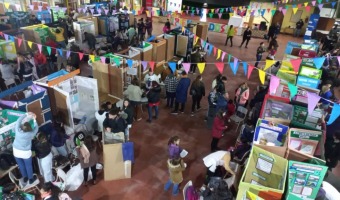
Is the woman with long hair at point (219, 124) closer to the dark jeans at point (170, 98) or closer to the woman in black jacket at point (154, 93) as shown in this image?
the woman in black jacket at point (154, 93)

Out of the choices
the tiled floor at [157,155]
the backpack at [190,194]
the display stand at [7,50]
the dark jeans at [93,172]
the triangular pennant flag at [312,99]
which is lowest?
the tiled floor at [157,155]


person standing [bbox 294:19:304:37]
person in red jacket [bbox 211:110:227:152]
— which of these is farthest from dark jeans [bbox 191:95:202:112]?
person standing [bbox 294:19:304:37]

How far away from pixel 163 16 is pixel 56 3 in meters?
6.31

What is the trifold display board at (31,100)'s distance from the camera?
4934 mm

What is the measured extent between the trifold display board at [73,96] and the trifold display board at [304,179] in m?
3.80

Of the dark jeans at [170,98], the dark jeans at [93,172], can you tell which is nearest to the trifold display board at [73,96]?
the dark jeans at [93,172]

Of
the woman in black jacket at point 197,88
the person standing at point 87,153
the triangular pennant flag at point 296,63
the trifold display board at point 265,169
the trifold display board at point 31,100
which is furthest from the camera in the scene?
the woman in black jacket at point 197,88

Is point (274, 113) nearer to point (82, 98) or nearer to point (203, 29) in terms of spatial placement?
point (82, 98)

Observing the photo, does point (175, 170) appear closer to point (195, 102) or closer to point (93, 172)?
point (93, 172)

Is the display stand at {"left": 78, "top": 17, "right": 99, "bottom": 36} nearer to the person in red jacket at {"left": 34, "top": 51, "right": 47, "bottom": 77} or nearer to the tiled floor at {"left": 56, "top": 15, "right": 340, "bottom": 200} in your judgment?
the person in red jacket at {"left": 34, "top": 51, "right": 47, "bottom": 77}

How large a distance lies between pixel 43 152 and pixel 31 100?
1.15m

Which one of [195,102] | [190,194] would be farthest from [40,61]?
[190,194]

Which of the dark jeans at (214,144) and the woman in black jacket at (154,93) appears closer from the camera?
the dark jeans at (214,144)

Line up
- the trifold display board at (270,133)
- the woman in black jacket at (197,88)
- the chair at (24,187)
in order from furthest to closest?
the woman in black jacket at (197,88)
the trifold display board at (270,133)
the chair at (24,187)
